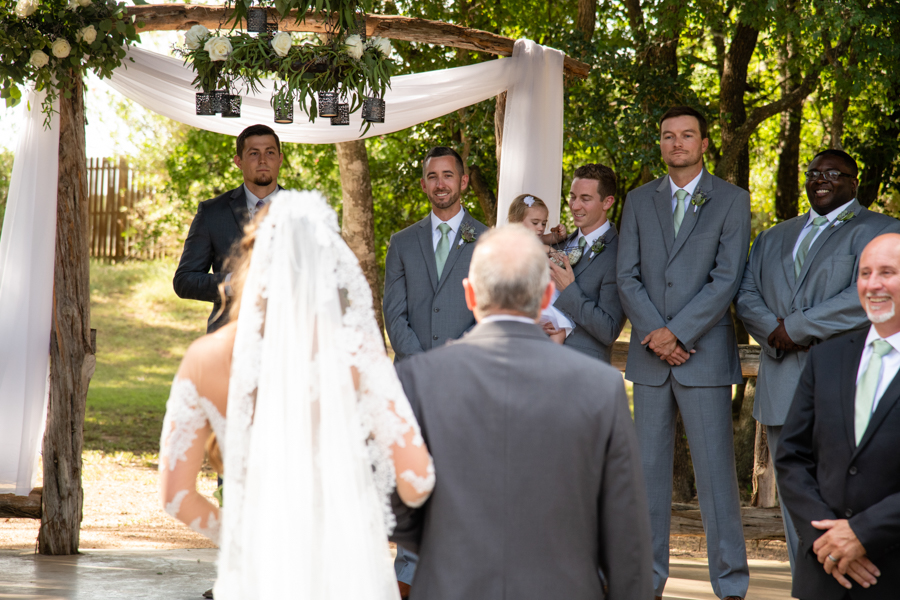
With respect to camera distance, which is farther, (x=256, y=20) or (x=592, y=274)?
(x=256, y=20)

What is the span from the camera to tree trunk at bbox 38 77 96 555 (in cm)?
516

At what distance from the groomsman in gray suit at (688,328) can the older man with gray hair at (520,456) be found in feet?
6.75

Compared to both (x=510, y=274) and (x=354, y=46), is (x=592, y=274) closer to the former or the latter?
(x=354, y=46)

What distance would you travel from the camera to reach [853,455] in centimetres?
282

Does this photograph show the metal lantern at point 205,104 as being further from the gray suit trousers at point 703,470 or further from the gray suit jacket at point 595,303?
the gray suit trousers at point 703,470

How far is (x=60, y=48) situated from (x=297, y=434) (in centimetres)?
346

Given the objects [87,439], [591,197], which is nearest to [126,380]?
[87,439]

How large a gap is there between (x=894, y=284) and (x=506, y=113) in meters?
3.45

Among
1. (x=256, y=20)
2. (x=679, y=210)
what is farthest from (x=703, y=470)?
(x=256, y=20)

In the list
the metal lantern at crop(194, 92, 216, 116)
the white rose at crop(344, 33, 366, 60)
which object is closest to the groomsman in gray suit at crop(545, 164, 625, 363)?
the white rose at crop(344, 33, 366, 60)

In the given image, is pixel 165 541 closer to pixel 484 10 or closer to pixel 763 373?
pixel 763 373

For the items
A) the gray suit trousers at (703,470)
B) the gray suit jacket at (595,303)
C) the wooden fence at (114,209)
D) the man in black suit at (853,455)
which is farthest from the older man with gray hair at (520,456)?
the wooden fence at (114,209)

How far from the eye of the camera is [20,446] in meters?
5.02

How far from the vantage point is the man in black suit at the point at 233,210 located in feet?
14.4
